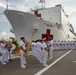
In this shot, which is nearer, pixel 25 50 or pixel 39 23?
pixel 25 50

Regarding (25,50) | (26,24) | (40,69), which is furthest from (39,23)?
(40,69)

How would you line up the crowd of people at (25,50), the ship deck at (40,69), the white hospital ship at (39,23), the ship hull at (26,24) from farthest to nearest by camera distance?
the white hospital ship at (39,23) < the ship hull at (26,24) < the crowd of people at (25,50) < the ship deck at (40,69)

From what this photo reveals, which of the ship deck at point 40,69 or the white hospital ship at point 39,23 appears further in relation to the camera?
the white hospital ship at point 39,23

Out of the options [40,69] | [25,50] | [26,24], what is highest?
[26,24]

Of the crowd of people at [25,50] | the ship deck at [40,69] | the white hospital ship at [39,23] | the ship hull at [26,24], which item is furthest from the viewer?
the white hospital ship at [39,23]

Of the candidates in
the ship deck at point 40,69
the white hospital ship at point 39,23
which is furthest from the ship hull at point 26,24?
the ship deck at point 40,69

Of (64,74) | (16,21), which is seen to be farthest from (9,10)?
(64,74)

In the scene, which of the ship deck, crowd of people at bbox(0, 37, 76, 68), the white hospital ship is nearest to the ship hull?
the white hospital ship

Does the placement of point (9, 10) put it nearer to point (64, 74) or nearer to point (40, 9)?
point (40, 9)

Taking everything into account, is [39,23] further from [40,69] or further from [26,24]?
[40,69]

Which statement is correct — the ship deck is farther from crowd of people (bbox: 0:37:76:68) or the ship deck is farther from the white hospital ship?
the white hospital ship

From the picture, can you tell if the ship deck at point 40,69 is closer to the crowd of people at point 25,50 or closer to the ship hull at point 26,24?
the crowd of people at point 25,50

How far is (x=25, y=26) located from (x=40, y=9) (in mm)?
7192

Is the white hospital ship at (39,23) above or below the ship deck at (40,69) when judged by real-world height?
above
